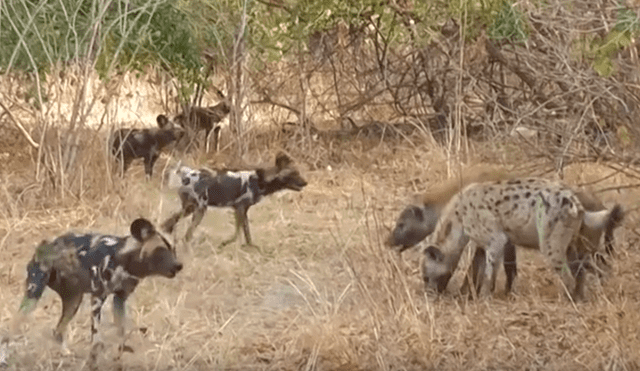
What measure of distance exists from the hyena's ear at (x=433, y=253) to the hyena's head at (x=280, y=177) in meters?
0.94

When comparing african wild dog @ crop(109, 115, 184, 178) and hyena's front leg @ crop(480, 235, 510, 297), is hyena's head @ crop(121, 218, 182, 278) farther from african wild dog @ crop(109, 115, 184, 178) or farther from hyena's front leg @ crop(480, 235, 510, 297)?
african wild dog @ crop(109, 115, 184, 178)

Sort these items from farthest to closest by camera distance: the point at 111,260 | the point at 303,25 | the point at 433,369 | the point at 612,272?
the point at 303,25, the point at 612,272, the point at 433,369, the point at 111,260

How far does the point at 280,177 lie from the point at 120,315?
67.6 inches

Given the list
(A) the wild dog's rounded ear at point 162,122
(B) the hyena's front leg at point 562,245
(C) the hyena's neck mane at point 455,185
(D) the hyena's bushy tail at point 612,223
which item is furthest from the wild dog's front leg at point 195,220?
(A) the wild dog's rounded ear at point 162,122

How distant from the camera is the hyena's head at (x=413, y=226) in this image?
13.3 ft

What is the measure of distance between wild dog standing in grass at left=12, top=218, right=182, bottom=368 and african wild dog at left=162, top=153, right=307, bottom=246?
1151mm

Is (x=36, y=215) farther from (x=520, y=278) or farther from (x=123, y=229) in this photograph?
(x=520, y=278)

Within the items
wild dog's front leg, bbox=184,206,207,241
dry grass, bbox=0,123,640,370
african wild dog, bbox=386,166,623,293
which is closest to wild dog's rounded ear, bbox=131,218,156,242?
dry grass, bbox=0,123,640,370

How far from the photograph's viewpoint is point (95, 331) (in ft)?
10.4

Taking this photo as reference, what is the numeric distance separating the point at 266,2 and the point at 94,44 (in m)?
2.11

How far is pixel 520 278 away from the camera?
13.5ft

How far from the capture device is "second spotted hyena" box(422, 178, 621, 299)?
3900mm

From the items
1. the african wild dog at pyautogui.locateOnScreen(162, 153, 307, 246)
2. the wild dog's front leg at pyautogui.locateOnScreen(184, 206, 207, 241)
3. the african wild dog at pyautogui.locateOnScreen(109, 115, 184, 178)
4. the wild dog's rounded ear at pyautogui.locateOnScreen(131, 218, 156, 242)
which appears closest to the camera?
the wild dog's rounded ear at pyautogui.locateOnScreen(131, 218, 156, 242)

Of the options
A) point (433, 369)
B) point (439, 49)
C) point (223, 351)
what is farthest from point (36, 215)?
point (439, 49)
